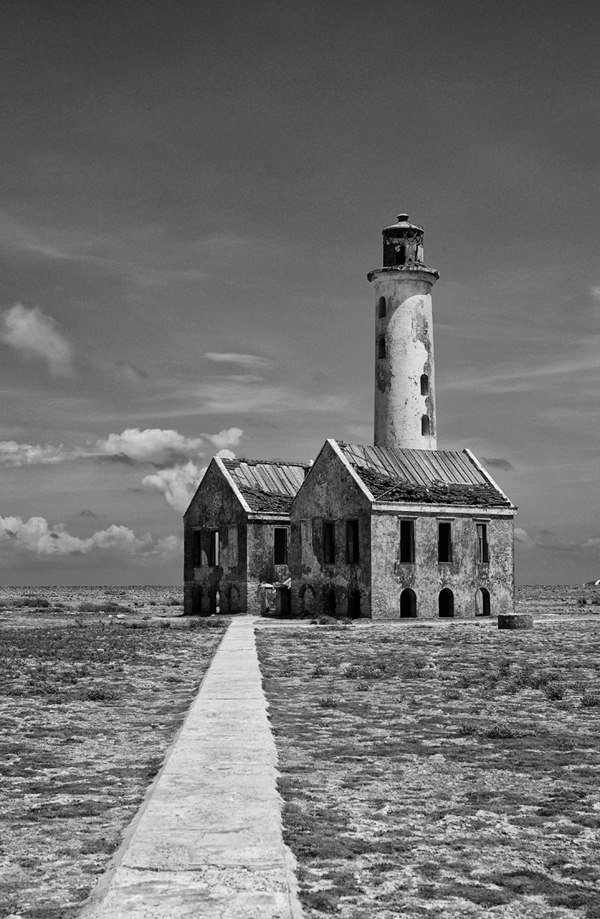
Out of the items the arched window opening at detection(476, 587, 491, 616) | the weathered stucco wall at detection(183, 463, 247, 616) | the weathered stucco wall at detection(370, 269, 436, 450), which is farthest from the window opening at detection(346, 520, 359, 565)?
the weathered stucco wall at detection(370, 269, 436, 450)

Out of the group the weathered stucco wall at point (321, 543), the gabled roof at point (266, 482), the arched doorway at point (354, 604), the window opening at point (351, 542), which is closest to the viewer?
the weathered stucco wall at point (321, 543)

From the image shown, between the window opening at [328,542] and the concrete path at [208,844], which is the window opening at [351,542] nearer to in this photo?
the window opening at [328,542]

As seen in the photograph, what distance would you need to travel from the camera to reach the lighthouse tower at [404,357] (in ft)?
157

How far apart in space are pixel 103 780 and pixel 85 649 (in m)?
15.5

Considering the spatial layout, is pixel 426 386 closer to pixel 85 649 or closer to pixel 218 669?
pixel 85 649

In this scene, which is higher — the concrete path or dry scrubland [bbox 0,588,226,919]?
the concrete path

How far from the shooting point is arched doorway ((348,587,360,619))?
131 ft

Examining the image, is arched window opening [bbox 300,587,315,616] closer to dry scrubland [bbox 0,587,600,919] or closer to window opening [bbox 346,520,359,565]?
window opening [bbox 346,520,359,565]

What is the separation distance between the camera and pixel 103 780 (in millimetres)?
10039

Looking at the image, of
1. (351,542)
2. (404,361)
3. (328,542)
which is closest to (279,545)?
(328,542)

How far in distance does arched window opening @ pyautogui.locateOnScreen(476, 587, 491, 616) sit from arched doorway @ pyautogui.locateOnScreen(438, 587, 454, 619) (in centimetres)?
141

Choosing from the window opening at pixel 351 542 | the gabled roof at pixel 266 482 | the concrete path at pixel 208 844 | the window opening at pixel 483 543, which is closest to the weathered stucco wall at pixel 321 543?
the window opening at pixel 351 542

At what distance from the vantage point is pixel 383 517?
39.2 meters

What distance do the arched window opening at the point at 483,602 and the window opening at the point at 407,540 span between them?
→ 11.8 feet
